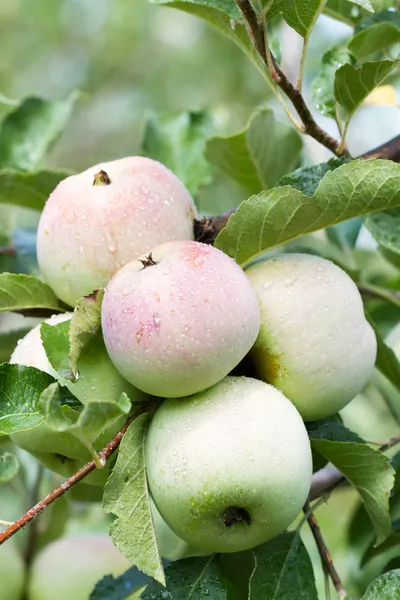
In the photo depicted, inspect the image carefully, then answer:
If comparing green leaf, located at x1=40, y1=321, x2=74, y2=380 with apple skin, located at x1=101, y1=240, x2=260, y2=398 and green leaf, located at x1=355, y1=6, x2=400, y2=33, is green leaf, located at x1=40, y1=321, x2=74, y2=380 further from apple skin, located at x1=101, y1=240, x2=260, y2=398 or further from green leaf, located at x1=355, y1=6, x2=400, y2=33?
green leaf, located at x1=355, y1=6, x2=400, y2=33

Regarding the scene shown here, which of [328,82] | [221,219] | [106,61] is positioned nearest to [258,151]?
[328,82]

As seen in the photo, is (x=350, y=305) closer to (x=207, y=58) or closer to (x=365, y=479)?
(x=365, y=479)

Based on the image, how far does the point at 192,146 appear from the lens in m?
1.30

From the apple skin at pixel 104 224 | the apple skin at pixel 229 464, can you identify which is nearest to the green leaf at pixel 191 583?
the apple skin at pixel 229 464

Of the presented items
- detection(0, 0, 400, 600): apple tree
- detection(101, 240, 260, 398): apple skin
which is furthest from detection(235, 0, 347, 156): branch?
detection(101, 240, 260, 398): apple skin

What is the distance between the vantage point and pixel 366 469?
789 millimetres

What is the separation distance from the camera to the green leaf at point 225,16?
33.0 inches

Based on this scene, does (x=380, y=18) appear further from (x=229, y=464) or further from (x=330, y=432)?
(x=229, y=464)

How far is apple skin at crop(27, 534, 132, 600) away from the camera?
3.92ft

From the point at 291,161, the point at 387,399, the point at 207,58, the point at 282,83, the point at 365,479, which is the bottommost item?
the point at 207,58

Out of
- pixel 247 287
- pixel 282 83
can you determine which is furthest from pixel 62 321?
pixel 282 83

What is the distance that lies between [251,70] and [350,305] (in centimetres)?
265

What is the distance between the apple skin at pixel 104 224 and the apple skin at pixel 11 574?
22.2 inches

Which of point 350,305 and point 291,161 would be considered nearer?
point 350,305
